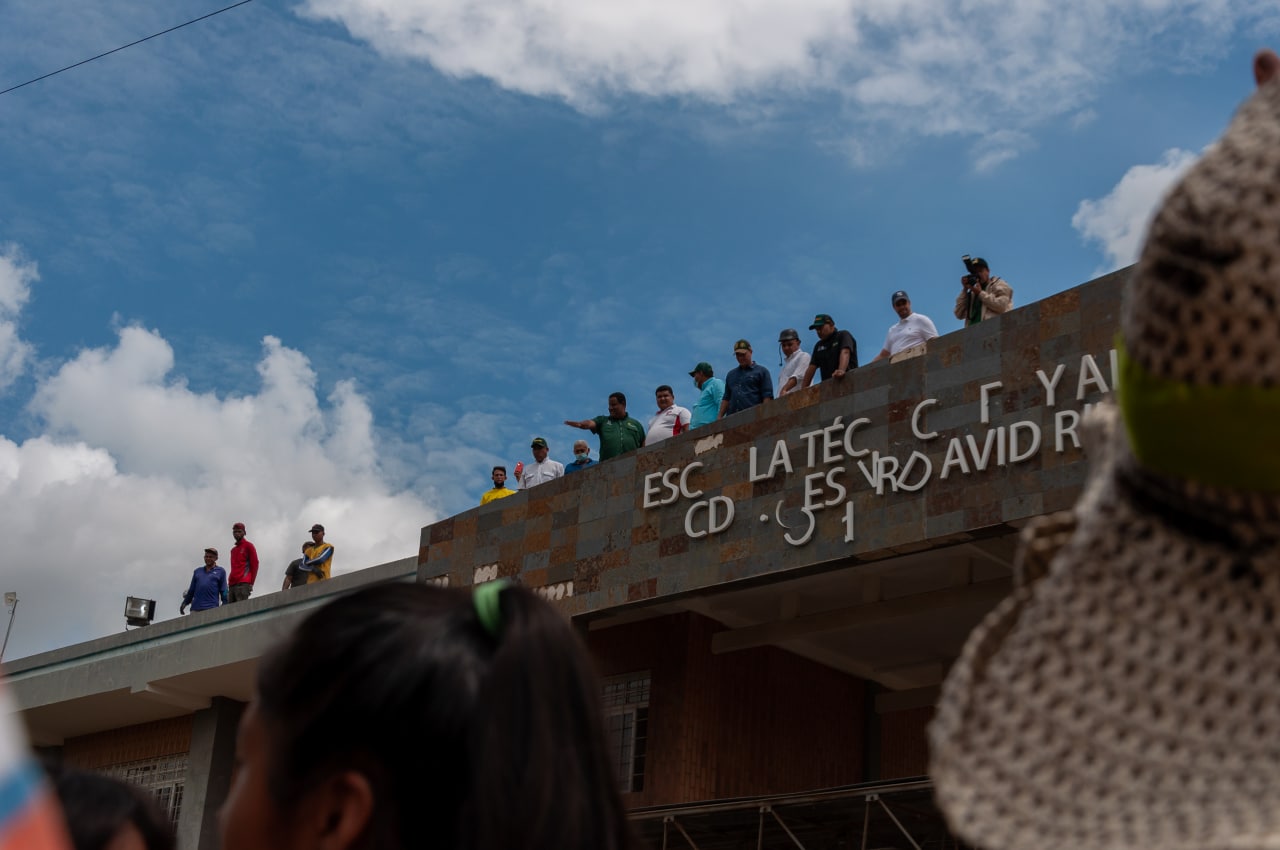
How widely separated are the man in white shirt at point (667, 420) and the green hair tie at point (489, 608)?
1460 centimetres

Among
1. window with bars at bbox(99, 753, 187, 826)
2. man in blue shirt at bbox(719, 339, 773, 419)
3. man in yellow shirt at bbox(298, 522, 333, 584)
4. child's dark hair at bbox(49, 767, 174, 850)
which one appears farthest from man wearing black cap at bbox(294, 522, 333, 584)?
child's dark hair at bbox(49, 767, 174, 850)

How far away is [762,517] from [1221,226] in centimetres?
1393

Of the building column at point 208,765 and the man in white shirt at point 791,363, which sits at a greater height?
the man in white shirt at point 791,363

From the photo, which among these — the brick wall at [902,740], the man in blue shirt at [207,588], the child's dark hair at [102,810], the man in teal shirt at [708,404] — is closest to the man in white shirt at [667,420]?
the man in teal shirt at [708,404]

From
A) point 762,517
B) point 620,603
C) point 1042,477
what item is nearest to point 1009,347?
point 1042,477

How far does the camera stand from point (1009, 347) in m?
13.4

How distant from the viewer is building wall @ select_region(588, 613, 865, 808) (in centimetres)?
1753

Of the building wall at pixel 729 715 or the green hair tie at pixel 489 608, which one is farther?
the building wall at pixel 729 715

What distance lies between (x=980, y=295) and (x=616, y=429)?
475cm

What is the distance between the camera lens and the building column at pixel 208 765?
75.3 feet

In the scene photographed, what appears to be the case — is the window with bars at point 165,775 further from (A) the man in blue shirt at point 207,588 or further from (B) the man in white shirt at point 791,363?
(B) the man in white shirt at point 791,363

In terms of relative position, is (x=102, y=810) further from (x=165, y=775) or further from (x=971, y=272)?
(x=165, y=775)

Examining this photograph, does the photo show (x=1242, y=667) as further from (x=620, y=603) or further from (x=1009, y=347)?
(x=620, y=603)

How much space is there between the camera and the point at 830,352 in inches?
592
